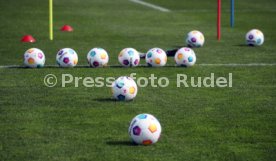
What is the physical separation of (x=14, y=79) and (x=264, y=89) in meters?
5.33

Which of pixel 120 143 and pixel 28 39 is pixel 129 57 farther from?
pixel 120 143

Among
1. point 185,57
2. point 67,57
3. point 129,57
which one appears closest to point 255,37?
point 185,57

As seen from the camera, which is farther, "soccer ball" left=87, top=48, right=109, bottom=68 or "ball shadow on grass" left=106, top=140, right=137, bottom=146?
"soccer ball" left=87, top=48, right=109, bottom=68

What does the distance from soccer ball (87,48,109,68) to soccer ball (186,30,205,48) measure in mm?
4989

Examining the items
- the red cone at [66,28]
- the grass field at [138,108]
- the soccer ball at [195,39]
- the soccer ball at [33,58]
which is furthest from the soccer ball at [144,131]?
the red cone at [66,28]

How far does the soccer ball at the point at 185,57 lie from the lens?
18.2m

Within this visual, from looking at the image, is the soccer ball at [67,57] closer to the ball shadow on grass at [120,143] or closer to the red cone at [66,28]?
the ball shadow on grass at [120,143]

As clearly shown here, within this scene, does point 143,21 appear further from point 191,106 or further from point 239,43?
point 191,106

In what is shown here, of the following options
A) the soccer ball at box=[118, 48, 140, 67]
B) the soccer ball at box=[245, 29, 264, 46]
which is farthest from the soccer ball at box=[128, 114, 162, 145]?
the soccer ball at box=[245, 29, 264, 46]

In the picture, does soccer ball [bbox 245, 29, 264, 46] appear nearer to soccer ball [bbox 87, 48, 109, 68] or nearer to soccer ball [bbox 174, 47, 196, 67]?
soccer ball [bbox 174, 47, 196, 67]

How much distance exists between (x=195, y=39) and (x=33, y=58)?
244 inches

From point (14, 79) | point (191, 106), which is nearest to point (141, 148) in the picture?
point (191, 106)

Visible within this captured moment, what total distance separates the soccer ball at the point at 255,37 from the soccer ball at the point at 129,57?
18.9ft

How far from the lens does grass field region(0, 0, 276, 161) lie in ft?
35.1
